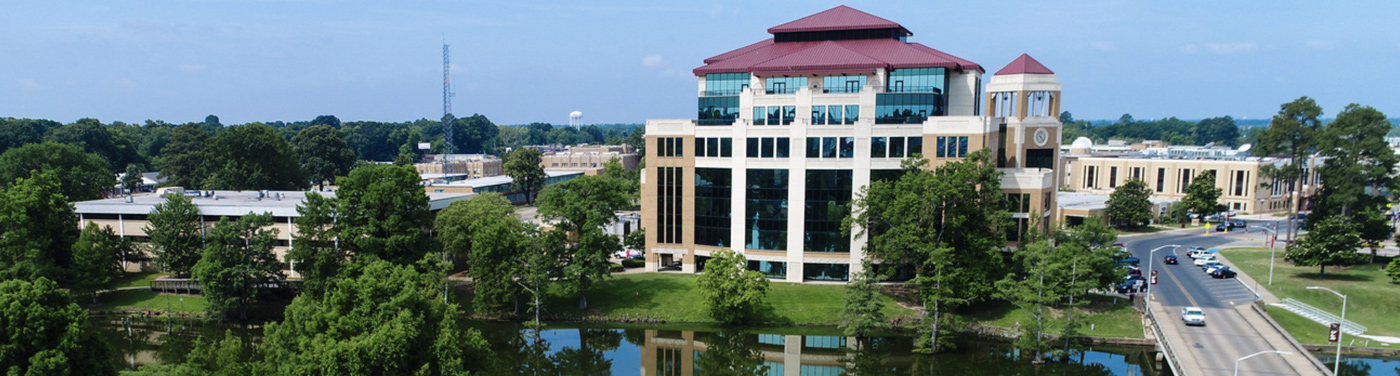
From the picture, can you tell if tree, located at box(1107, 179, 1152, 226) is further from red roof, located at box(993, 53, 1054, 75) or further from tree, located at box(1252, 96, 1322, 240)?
red roof, located at box(993, 53, 1054, 75)

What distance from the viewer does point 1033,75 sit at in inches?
2945

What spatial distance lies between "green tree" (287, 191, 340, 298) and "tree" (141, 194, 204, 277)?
1180cm

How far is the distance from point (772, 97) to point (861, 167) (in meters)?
10.3

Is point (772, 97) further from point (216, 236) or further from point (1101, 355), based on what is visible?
point (216, 236)

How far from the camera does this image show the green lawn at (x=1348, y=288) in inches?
2450

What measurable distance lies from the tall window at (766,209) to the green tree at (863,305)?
48.5 feet

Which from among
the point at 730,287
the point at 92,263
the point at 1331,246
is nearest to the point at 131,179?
the point at 92,263

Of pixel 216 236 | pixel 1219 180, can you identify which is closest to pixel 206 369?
pixel 216 236

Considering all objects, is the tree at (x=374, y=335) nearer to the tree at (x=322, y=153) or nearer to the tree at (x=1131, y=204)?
the tree at (x=1131, y=204)

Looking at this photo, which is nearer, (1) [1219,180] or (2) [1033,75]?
(2) [1033,75]

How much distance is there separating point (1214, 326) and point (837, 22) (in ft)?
140

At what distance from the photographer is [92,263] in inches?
2616

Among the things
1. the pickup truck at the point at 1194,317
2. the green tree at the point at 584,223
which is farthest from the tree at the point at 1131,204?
the green tree at the point at 584,223

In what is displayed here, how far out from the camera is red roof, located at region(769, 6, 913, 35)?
81188mm
